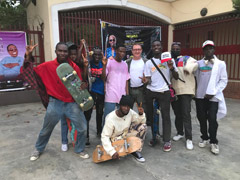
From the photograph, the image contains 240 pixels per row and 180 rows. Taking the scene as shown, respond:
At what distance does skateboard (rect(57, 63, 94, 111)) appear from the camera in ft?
8.66

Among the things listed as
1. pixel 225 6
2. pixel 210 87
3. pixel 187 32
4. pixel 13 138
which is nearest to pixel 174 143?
pixel 210 87

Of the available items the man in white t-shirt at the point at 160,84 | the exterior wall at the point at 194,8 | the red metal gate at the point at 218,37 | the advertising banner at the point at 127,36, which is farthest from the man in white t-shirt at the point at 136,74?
the exterior wall at the point at 194,8

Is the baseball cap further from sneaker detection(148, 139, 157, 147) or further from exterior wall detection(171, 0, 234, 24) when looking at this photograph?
exterior wall detection(171, 0, 234, 24)

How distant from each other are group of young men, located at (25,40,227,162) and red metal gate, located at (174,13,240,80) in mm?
4875

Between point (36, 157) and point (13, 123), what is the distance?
2296 mm

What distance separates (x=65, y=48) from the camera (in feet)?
8.96

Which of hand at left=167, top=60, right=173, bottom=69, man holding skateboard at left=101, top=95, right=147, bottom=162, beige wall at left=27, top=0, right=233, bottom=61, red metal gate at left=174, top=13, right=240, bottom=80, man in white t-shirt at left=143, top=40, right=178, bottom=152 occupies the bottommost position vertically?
man holding skateboard at left=101, top=95, right=147, bottom=162

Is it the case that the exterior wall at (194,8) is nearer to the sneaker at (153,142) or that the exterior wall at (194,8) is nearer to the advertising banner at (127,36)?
the advertising banner at (127,36)

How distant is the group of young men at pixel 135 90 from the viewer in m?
2.80

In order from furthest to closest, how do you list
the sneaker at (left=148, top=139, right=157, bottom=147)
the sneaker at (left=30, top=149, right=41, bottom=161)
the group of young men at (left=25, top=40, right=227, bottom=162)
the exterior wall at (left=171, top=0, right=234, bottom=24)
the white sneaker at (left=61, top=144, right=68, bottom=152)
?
the exterior wall at (left=171, top=0, right=234, bottom=24), the sneaker at (left=148, top=139, right=157, bottom=147), the white sneaker at (left=61, top=144, right=68, bottom=152), the sneaker at (left=30, top=149, right=41, bottom=161), the group of young men at (left=25, top=40, right=227, bottom=162)

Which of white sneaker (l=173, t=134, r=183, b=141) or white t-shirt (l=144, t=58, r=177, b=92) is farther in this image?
white sneaker (l=173, t=134, r=183, b=141)

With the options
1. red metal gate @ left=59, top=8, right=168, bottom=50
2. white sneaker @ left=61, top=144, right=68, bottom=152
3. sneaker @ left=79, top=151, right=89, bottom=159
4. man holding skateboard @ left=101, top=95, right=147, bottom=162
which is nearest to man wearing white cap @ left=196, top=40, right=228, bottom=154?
man holding skateboard @ left=101, top=95, right=147, bottom=162

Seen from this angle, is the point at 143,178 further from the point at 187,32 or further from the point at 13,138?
the point at 187,32

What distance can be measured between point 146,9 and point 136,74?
6.02 m
